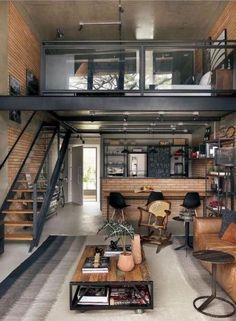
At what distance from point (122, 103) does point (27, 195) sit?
3.33 m

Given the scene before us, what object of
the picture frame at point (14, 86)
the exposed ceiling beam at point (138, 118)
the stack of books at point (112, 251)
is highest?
the picture frame at point (14, 86)

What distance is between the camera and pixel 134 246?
336 centimetres

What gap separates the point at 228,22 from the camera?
20.5 feet

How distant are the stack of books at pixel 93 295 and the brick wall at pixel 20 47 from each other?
4.64 m

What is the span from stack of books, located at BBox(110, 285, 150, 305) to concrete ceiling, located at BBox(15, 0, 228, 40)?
5.61 metres

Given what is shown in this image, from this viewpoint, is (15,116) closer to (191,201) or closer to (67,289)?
(67,289)

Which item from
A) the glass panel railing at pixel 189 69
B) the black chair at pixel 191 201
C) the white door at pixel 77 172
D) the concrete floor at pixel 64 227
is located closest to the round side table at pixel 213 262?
the concrete floor at pixel 64 227

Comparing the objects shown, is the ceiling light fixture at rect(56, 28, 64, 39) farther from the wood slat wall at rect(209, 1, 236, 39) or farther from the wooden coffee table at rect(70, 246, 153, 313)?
the wooden coffee table at rect(70, 246, 153, 313)

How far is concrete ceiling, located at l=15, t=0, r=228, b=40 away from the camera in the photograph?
20.5ft

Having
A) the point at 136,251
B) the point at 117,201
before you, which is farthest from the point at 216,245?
the point at 117,201

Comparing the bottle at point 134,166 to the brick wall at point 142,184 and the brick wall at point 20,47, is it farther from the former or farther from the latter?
the brick wall at point 20,47

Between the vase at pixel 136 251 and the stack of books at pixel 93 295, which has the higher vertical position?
the vase at pixel 136 251

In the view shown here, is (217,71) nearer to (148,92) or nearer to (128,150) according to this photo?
(148,92)

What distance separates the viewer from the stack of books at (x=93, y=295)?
2.90 meters
